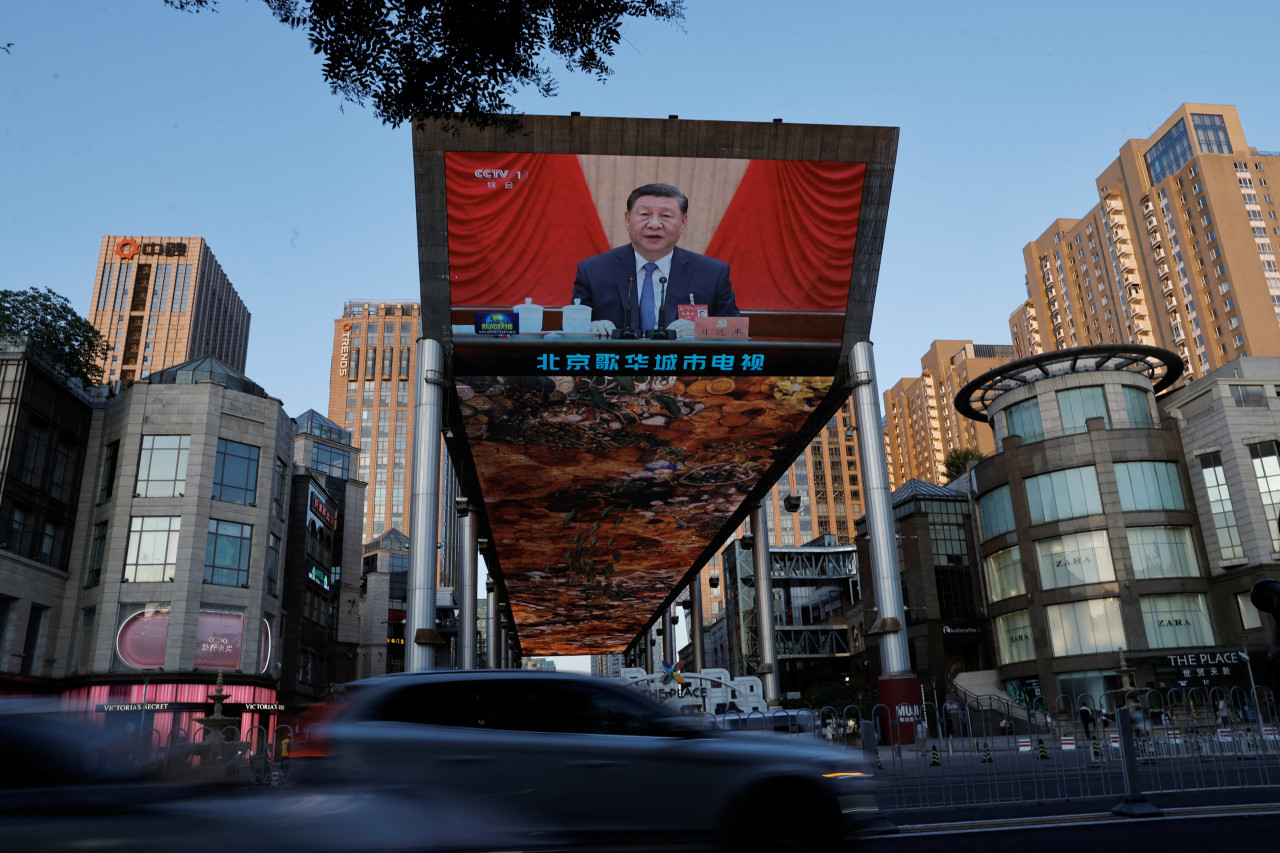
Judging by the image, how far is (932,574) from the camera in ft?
212

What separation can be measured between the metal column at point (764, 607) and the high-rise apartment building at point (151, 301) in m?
133

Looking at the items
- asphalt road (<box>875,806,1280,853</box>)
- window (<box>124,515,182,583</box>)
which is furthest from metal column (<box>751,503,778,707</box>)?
asphalt road (<box>875,806,1280,853</box>)

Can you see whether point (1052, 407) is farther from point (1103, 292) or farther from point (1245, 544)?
point (1103, 292)

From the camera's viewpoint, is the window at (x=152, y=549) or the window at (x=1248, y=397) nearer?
the window at (x=152, y=549)

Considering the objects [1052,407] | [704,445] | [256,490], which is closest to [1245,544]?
[1052,407]

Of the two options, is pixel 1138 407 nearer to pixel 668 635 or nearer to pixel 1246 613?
pixel 1246 613

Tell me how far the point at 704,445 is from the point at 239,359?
18286 centimetres

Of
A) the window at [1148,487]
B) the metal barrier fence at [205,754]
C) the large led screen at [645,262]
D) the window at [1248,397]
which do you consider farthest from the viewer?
→ the window at [1148,487]

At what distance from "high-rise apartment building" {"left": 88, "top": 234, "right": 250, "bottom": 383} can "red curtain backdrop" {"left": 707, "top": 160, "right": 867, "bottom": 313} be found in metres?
146

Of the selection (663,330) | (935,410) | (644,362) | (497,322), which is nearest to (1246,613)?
(644,362)

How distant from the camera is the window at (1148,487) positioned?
49.2m

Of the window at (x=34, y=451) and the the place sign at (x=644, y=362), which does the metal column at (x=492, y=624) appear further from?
the the place sign at (x=644, y=362)

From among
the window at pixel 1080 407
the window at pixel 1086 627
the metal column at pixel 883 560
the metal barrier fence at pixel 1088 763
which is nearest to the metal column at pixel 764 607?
the metal barrier fence at pixel 1088 763

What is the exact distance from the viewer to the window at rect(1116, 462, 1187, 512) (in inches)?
→ 1938
